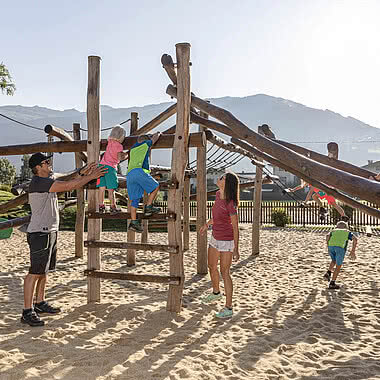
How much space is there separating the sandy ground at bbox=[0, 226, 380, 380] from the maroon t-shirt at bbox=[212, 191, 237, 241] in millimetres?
992

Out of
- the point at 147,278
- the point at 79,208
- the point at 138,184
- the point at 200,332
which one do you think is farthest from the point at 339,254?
the point at 79,208

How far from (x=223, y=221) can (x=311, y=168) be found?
5.94ft

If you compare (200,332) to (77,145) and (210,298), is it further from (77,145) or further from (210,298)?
(77,145)

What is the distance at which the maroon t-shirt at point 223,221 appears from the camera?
4578 mm

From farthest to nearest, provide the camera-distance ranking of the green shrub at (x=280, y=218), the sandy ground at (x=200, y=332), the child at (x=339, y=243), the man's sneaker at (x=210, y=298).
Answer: the green shrub at (x=280, y=218), the child at (x=339, y=243), the man's sneaker at (x=210, y=298), the sandy ground at (x=200, y=332)

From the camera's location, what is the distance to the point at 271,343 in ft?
12.9

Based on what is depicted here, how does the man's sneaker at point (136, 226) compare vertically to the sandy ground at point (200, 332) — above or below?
above

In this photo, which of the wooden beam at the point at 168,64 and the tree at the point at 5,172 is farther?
the tree at the point at 5,172

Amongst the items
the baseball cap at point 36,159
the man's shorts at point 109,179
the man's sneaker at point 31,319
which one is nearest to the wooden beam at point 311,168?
the man's shorts at point 109,179

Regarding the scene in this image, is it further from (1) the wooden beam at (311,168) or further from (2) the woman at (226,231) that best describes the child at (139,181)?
(1) the wooden beam at (311,168)

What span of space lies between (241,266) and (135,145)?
13.7ft

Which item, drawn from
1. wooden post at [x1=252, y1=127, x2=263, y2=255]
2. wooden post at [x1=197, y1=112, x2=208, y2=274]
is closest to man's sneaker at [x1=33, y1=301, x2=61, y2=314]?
wooden post at [x1=197, y1=112, x2=208, y2=274]

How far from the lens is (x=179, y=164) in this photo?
4.82 meters

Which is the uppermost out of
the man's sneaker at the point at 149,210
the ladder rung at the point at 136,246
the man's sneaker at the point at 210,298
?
the man's sneaker at the point at 149,210
